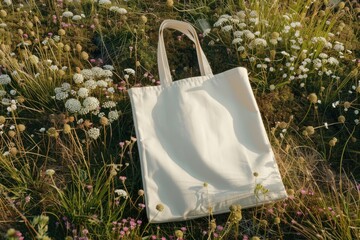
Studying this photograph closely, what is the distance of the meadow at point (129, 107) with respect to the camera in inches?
81.4

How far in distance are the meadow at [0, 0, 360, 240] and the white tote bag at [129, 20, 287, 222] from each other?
101 mm

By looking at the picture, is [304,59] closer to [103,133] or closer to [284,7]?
[284,7]

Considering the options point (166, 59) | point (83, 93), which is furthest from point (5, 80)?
point (166, 59)

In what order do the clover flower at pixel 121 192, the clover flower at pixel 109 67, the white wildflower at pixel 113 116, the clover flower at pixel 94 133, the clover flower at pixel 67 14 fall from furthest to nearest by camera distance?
the clover flower at pixel 67 14, the clover flower at pixel 109 67, the white wildflower at pixel 113 116, the clover flower at pixel 94 133, the clover flower at pixel 121 192

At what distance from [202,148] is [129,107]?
2.00 feet

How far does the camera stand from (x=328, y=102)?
8.66 ft

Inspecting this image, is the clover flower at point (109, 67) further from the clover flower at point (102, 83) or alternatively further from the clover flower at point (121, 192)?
the clover flower at point (121, 192)

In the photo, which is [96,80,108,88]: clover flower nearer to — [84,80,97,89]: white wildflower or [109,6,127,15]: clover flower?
[84,80,97,89]: white wildflower

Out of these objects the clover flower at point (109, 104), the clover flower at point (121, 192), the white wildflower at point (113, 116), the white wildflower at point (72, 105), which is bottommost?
the clover flower at point (121, 192)

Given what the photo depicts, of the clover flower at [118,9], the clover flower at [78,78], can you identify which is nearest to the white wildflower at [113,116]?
the clover flower at [78,78]

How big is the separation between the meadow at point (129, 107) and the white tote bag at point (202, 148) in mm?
101

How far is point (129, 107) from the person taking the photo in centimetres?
255

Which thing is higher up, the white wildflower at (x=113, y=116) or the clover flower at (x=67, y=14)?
the clover flower at (x=67, y=14)

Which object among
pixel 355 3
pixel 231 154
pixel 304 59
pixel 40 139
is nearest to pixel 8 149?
pixel 40 139
